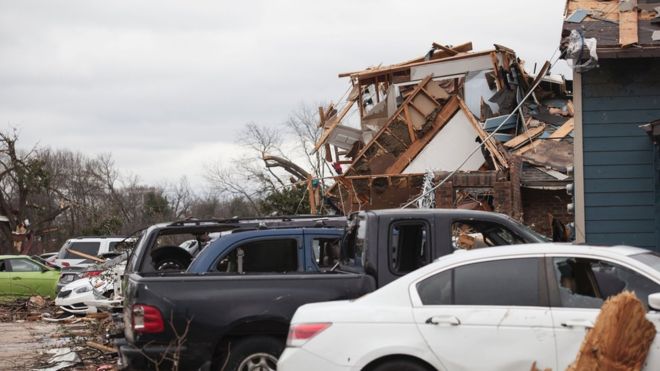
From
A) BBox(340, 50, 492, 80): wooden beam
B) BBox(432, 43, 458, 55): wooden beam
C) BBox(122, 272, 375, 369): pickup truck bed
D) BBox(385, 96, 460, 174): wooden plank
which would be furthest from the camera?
BBox(432, 43, 458, 55): wooden beam

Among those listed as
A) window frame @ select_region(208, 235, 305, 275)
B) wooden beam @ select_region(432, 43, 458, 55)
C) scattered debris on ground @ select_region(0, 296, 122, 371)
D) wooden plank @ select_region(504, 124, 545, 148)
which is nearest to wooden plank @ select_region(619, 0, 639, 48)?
window frame @ select_region(208, 235, 305, 275)

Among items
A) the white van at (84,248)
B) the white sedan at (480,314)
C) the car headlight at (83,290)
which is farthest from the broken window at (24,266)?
the white sedan at (480,314)

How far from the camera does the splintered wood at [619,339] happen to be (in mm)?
5750

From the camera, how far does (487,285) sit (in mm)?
6480

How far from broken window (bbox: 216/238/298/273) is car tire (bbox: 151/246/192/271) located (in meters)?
1.57

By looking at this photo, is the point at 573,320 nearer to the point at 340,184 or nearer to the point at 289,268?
the point at 289,268

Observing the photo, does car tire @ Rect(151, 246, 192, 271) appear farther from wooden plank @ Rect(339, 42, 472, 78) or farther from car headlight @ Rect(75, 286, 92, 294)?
wooden plank @ Rect(339, 42, 472, 78)

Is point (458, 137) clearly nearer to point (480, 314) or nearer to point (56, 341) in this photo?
point (56, 341)

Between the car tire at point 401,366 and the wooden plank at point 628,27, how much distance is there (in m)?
7.04

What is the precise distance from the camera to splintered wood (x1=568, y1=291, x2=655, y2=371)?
18.9ft

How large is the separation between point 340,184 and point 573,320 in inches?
685

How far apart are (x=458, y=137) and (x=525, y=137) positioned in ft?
6.44

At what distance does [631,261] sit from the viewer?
630 cm

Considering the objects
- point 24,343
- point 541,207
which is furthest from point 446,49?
point 24,343
